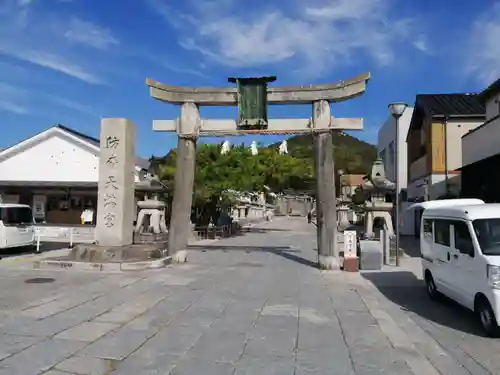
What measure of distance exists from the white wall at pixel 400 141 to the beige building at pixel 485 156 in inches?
538

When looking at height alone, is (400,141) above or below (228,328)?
above

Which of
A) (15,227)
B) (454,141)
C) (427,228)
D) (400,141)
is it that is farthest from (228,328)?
(400,141)

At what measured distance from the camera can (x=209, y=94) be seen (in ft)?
51.3

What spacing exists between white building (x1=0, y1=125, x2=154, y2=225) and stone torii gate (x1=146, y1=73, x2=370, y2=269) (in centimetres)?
1524

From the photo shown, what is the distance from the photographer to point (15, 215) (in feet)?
57.9

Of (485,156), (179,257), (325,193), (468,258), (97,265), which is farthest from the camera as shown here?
(485,156)

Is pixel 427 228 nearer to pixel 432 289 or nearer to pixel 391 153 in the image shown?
pixel 432 289

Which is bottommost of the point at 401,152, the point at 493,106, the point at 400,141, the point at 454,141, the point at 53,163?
the point at 53,163

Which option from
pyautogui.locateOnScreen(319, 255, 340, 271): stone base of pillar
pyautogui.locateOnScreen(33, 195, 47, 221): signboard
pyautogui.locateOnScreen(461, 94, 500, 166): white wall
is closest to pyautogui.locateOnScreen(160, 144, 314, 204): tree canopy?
pyautogui.locateOnScreen(33, 195, 47, 221): signboard

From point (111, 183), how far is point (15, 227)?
546cm

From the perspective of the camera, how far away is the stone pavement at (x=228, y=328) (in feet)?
17.9

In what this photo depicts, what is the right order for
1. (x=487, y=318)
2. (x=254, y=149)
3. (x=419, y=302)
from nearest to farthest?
(x=487, y=318)
(x=419, y=302)
(x=254, y=149)

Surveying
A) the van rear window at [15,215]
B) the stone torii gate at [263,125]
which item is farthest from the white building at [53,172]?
the stone torii gate at [263,125]

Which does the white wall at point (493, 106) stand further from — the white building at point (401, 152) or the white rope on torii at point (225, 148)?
the white rope on torii at point (225, 148)
